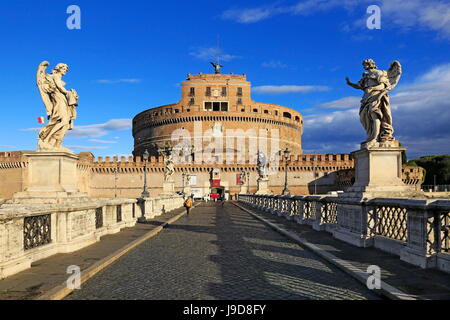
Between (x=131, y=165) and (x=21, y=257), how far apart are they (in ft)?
248

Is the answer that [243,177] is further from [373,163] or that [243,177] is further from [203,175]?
[373,163]

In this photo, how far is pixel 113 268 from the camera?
734cm

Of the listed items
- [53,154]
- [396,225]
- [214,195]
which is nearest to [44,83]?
[53,154]

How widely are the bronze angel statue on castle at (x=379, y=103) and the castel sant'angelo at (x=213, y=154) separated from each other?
5973 centimetres

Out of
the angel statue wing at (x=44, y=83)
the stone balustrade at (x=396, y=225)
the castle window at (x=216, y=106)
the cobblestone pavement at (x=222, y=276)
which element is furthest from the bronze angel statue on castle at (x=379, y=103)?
the castle window at (x=216, y=106)

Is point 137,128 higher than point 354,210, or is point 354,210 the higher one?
point 137,128

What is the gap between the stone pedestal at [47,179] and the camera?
9117 millimetres

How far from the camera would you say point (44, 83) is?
952 centimetres

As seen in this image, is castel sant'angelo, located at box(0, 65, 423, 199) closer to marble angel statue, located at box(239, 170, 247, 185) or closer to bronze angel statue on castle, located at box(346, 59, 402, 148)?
marble angel statue, located at box(239, 170, 247, 185)

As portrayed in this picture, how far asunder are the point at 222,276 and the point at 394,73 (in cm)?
645
